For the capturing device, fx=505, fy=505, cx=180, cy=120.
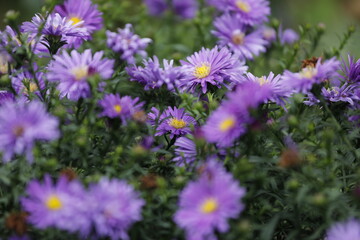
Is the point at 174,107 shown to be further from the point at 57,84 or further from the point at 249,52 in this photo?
the point at 249,52

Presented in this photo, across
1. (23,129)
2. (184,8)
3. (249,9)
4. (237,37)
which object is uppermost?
(184,8)

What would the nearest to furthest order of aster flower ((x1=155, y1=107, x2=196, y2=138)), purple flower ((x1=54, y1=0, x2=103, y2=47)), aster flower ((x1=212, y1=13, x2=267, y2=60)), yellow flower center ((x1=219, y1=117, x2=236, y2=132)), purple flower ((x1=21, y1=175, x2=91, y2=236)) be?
purple flower ((x1=21, y1=175, x2=91, y2=236))
yellow flower center ((x1=219, y1=117, x2=236, y2=132))
aster flower ((x1=155, y1=107, x2=196, y2=138))
purple flower ((x1=54, y1=0, x2=103, y2=47))
aster flower ((x1=212, y1=13, x2=267, y2=60))

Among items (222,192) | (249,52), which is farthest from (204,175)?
(249,52)

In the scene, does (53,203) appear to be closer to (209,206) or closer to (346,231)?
(209,206)

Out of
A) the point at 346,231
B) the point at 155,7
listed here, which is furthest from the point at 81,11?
the point at 155,7

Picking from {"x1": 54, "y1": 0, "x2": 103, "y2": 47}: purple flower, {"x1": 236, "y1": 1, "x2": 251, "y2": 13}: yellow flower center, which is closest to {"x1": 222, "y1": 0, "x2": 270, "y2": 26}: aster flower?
{"x1": 236, "y1": 1, "x2": 251, "y2": 13}: yellow flower center

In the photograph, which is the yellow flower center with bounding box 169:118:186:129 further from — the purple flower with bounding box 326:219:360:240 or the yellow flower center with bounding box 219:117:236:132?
the purple flower with bounding box 326:219:360:240

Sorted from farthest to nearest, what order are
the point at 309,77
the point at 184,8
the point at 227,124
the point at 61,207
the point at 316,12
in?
1. the point at 316,12
2. the point at 184,8
3. the point at 309,77
4. the point at 227,124
5. the point at 61,207
